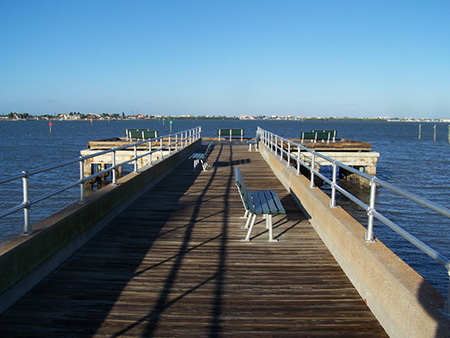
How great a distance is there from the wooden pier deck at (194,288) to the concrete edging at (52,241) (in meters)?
0.12

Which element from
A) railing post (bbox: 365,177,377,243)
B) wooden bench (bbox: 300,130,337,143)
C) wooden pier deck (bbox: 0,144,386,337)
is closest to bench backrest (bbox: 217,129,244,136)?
wooden bench (bbox: 300,130,337,143)

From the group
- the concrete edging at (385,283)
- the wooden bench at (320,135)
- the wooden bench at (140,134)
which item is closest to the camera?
the concrete edging at (385,283)

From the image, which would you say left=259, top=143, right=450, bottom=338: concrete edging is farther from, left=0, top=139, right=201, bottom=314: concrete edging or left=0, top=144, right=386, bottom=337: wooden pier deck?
left=0, top=139, right=201, bottom=314: concrete edging

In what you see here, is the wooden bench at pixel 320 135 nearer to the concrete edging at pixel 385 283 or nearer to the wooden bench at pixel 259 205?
the wooden bench at pixel 259 205

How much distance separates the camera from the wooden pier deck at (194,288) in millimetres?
3852

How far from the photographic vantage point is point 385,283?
392cm

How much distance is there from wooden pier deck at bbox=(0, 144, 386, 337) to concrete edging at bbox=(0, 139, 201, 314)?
12 cm

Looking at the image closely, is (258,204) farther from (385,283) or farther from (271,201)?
(385,283)

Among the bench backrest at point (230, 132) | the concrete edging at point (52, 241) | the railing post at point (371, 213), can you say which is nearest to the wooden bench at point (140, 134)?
the bench backrest at point (230, 132)

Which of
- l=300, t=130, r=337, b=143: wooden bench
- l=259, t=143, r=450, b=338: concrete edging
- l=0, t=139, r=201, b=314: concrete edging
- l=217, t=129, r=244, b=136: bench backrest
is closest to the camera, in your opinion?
l=259, t=143, r=450, b=338: concrete edging

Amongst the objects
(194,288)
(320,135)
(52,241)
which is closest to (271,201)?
(194,288)

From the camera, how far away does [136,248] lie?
6078mm

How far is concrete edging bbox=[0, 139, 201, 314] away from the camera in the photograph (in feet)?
13.7

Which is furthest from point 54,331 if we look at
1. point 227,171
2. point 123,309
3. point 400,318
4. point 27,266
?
point 227,171
